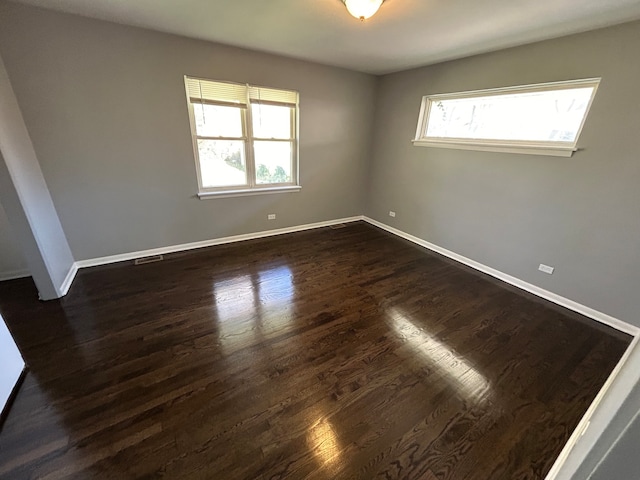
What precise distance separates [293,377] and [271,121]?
3.29 meters

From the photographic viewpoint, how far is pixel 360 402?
169 centimetres

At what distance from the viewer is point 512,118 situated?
2949 millimetres

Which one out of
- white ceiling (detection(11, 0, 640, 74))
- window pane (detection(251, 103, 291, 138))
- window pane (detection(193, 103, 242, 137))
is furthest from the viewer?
window pane (detection(251, 103, 291, 138))

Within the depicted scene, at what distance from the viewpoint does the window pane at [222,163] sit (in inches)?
136

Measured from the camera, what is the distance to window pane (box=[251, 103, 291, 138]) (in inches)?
143

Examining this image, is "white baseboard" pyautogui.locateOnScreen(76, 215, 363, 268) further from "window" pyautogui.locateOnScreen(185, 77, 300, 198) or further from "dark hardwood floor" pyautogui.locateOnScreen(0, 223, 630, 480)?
"window" pyautogui.locateOnScreen(185, 77, 300, 198)

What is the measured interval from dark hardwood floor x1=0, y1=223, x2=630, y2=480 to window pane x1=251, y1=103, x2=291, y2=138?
206cm

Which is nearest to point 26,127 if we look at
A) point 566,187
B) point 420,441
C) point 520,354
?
→ point 420,441

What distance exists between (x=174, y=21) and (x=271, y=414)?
11.1 feet

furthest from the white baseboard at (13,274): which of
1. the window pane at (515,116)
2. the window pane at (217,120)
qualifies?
the window pane at (515,116)

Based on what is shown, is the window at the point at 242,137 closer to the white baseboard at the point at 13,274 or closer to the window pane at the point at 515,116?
the white baseboard at the point at 13,274

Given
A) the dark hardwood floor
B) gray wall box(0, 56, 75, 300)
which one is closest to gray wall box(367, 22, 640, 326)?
the dark hardwood floor

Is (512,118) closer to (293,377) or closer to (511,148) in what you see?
(511,148)

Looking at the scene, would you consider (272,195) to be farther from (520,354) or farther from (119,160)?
(520,354)
